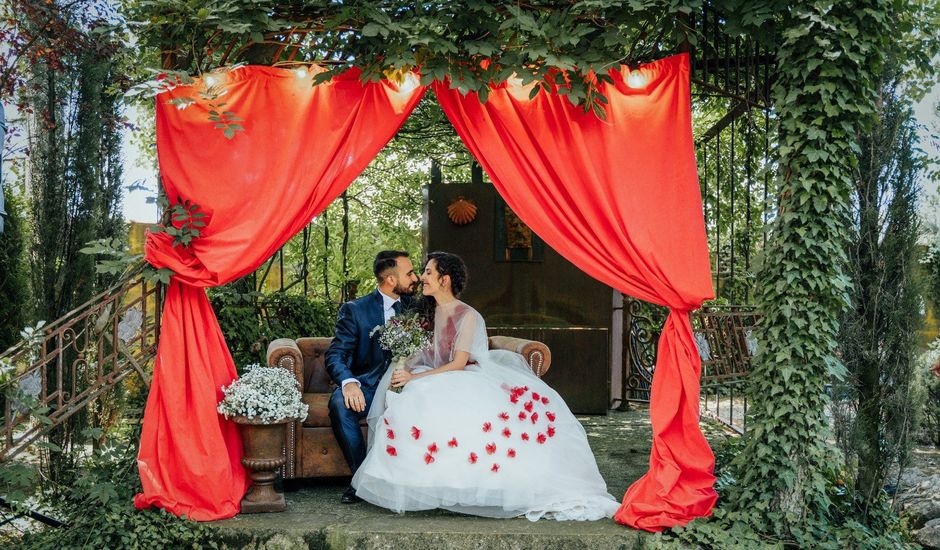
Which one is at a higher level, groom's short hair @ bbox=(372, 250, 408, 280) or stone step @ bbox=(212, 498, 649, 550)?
groom's short hair @ bbox=(372, 250, 408, 280)

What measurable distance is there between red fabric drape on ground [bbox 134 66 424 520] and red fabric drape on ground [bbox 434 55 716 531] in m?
0.59

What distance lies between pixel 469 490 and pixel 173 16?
2989 mm

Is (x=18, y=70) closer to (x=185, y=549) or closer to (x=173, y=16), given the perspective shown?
(x=173, y=16)

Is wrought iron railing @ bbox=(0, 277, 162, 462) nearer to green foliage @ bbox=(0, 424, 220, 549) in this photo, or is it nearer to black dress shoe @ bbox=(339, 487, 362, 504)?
green foliage @ bbox=(0, 424, 220, 549)

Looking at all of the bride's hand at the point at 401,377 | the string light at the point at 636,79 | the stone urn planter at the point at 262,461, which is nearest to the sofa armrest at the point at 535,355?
A: the bride's hand at the point at 401,377

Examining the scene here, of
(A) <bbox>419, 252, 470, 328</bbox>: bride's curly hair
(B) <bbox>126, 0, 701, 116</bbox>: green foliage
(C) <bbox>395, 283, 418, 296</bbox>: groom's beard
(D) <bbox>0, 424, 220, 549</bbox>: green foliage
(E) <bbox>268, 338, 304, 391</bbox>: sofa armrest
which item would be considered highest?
(B) <bbox>126, 0, 701, 116</bbox>: green foliage

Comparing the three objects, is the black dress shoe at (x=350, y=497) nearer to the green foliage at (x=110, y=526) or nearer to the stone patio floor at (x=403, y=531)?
the stone patio floor at (x=403, y=531)

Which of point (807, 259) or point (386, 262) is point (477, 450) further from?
point (807, 259)

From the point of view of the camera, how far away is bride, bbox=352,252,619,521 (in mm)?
4082

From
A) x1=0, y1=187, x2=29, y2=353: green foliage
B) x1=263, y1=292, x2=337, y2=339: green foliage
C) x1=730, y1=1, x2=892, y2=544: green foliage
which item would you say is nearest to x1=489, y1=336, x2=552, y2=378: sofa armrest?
x1=730, y1=1, x2=892, y2=544: green foliage

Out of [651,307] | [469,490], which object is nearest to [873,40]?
[469,490]

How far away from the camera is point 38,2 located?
6605 millimetres

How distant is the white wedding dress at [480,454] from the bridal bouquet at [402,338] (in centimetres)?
27

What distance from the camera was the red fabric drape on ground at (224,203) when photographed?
4.09 m
